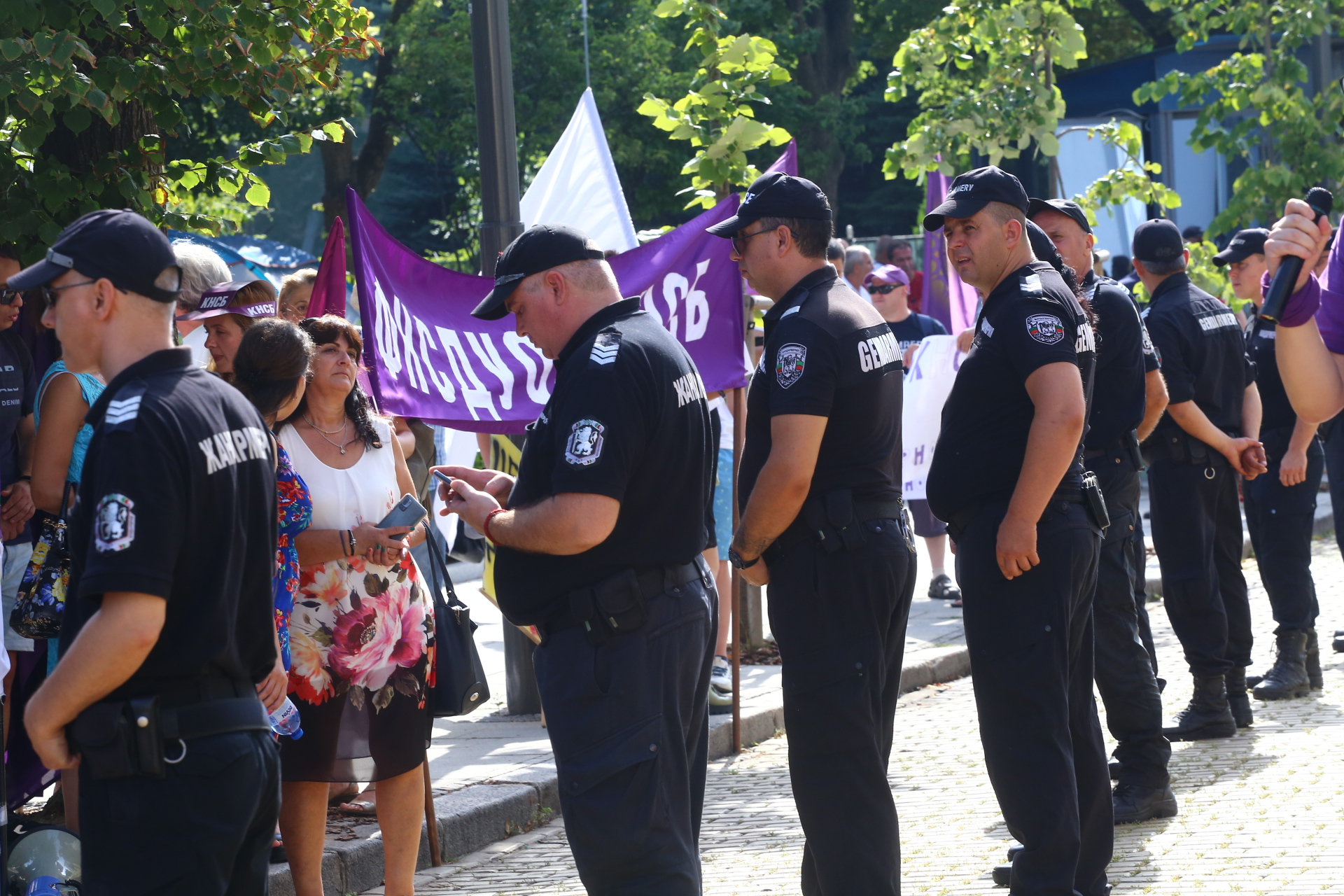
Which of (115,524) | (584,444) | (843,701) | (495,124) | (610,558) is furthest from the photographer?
(495,124)

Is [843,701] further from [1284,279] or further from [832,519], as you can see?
[1284,279]

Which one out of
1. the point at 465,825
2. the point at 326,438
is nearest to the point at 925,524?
the point at 465,825

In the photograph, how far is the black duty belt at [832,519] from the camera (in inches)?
166

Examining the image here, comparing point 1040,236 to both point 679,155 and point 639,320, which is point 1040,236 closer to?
point 639,320

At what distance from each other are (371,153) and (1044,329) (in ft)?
67.5

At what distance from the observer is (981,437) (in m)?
4.53

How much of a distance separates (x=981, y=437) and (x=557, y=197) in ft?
12.3

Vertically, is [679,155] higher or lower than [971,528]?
higher

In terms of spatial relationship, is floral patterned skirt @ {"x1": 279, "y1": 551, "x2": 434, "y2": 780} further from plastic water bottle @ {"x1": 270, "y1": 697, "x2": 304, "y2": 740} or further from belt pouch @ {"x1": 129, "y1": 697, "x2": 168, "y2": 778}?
belt pouch @ {"x1": 129, "y1": 697, "x2": 168, "y2": 778}

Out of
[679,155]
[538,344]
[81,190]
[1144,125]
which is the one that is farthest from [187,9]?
[679,155]

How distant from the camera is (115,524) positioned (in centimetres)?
293

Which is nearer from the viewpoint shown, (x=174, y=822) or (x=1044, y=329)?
(x=174, y=822)

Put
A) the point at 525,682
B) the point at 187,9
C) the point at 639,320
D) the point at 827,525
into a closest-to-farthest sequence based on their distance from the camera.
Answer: the point at 639,320
the point at 827,525
the point at 187,9
the point at 525,682

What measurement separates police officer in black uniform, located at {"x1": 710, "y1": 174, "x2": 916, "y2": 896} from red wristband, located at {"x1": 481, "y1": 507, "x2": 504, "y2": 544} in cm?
78
